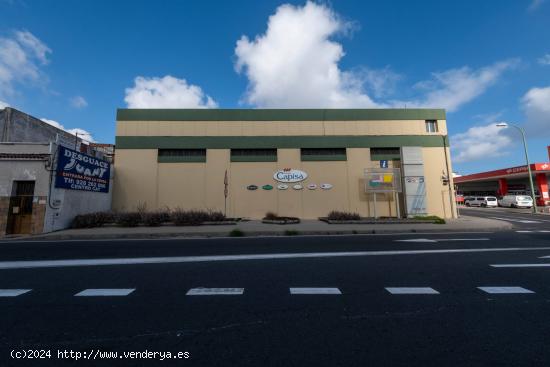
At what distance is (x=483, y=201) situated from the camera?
1329 inches

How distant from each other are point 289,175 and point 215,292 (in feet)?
50.1

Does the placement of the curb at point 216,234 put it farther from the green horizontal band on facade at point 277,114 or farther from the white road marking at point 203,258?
the green horizontal band on facade at point 277,114

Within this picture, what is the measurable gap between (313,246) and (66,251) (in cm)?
809

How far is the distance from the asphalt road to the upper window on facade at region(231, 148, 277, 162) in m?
13.5

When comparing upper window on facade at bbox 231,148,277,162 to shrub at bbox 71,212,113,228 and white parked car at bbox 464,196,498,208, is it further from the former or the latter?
white parked car at bbox 464,196,498,208

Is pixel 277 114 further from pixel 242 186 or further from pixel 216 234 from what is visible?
pixel 216 234

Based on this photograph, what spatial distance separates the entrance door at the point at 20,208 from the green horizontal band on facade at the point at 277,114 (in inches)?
323

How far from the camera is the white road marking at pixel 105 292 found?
388cm

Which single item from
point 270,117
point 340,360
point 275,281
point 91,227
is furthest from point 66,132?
point 340,360

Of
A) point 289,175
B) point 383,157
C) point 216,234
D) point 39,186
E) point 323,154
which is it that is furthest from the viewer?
point 383,157

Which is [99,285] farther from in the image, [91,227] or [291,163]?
[291,163]

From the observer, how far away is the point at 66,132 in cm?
2400

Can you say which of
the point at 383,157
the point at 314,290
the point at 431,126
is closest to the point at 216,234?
the point at 314,290

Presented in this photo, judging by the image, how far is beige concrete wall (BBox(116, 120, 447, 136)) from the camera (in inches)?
745
